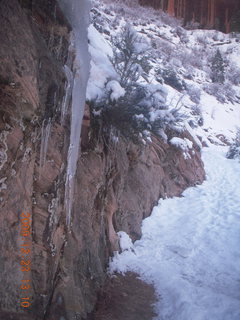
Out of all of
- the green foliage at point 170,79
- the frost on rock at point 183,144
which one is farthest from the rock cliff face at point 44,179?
the green foliage at point 170,79

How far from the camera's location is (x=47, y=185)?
3.23 metres

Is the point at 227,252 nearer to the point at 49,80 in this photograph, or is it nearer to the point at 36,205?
the point at 36,205

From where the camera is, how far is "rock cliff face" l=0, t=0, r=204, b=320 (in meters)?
2.58

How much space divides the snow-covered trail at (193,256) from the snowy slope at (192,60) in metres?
5.01

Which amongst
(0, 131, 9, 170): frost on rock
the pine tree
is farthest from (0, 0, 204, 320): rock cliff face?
the pine tree

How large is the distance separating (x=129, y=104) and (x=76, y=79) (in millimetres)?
1174

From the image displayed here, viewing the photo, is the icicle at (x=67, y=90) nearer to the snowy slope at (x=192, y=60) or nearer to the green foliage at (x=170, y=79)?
the snowy slope at (x=192, y=60)

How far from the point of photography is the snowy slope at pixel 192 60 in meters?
14.7

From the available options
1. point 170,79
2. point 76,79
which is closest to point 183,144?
point 76,79

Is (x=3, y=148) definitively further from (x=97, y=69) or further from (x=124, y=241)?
(x=124, y=241)
